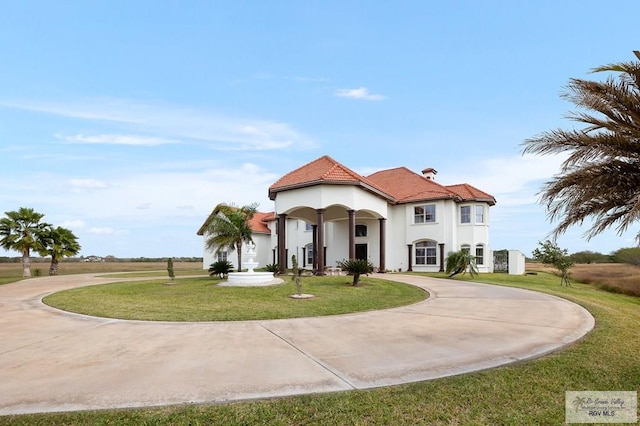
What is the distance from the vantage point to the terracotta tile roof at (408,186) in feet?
100

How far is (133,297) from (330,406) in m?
12.6

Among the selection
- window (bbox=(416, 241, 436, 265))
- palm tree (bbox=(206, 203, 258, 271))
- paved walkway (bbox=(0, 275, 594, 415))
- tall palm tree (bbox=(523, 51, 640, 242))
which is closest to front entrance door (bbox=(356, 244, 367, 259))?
window (bbox=(416, 241, 436, 265))

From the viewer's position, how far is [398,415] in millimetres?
4500

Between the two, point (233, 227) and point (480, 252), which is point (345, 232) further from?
point (233, 227)

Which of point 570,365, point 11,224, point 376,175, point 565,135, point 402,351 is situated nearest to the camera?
point 570,365

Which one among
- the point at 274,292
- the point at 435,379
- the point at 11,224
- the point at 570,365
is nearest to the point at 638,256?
the point at 274,292

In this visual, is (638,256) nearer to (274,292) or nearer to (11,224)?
(274,292)

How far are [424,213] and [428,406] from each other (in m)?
27.1

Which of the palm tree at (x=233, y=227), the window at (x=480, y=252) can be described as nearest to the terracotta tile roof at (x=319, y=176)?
the palm tree at (x=233, y=227)

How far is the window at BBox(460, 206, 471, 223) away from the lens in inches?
1226

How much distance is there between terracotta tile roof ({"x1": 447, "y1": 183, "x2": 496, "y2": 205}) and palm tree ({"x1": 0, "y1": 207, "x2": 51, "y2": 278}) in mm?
34571

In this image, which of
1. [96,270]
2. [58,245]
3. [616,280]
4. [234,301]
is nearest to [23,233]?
[58,245]

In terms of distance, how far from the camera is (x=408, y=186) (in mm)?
33406

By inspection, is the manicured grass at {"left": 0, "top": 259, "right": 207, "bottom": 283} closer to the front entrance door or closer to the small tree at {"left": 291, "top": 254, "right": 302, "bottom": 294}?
the front entrance door
